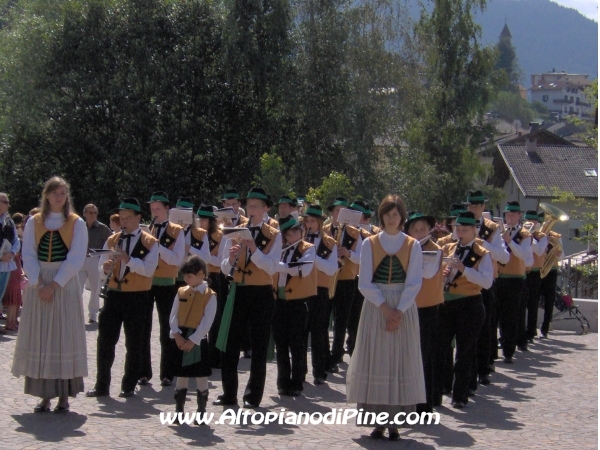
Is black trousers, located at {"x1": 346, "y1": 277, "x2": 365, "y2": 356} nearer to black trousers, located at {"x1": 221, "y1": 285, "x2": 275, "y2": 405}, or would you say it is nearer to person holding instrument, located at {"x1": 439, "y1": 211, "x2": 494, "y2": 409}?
person holding instrument, located at {"x1": 439, "y1": 211, "x2": 494, "y2": 409}

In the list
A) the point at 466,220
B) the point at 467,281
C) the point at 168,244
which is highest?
the point at 466,220

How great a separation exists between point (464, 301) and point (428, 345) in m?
0.96

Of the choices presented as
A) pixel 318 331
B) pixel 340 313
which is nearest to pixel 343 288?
pixel 340 313

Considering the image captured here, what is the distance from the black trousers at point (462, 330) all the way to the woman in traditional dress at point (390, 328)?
5.66ft

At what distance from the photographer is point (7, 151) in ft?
113

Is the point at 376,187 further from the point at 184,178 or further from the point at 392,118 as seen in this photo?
the point at 184,178

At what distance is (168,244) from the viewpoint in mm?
10195

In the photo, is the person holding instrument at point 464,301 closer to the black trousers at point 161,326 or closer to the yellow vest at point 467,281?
the yellow vest at point 467,281

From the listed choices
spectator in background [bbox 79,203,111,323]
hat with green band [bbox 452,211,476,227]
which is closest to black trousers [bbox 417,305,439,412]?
hat with green band [bbox 452,211,476,227]

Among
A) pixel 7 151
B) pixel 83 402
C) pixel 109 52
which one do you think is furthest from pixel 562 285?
pixel 7 151

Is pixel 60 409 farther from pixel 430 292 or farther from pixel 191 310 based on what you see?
pixel 430 292

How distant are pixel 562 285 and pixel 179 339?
42.3ft

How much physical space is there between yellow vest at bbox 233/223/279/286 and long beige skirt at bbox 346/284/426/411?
54.9 inches

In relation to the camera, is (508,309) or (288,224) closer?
(288,224)
